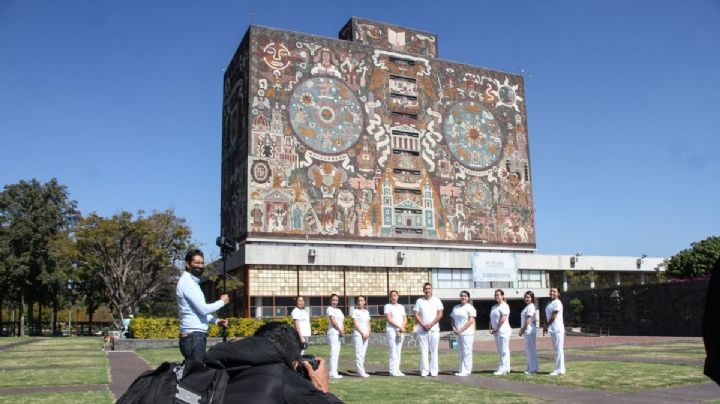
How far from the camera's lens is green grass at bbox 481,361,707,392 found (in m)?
10.9

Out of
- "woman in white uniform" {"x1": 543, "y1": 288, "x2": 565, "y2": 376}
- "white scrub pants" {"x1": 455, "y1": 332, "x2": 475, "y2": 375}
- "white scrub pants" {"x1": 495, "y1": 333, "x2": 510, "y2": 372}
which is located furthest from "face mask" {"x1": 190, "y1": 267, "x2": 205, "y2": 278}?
"woman in white uniform" {"x1": 543, "y1": 288, "x2": 565, "y2": 376}

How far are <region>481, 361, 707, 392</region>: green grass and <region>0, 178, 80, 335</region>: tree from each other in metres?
47.4

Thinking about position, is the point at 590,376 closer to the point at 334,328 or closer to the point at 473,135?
the point at 334,328

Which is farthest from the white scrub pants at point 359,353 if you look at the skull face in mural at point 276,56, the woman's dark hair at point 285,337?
the skull face in mural at point 276,56

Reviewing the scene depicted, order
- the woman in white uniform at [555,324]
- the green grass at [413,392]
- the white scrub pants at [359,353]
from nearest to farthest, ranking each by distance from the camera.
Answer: the green grass at [413,392]
the woman in white uniform at [555,324]
the white scrub pants at [359,353]

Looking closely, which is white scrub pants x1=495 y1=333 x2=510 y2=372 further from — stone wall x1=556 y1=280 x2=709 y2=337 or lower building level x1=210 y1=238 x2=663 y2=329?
lower building level x1=210 y1=238 x2=663 y2=329

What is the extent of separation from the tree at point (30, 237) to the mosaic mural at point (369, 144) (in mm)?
15768

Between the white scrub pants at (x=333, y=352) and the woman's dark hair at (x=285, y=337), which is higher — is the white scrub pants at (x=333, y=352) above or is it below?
below

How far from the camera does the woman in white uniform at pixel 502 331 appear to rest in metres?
14.0

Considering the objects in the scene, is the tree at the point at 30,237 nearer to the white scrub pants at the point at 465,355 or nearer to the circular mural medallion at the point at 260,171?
the circular mural medallion at the point at 260,171

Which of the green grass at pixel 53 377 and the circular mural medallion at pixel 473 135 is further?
the circular mural medallion at pixel 473 135

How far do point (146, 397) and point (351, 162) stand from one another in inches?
1793

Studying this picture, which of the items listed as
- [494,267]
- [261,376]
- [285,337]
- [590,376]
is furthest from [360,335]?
[494,267]

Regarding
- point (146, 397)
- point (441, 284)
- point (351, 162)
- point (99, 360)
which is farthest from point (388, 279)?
point (146, 397)
